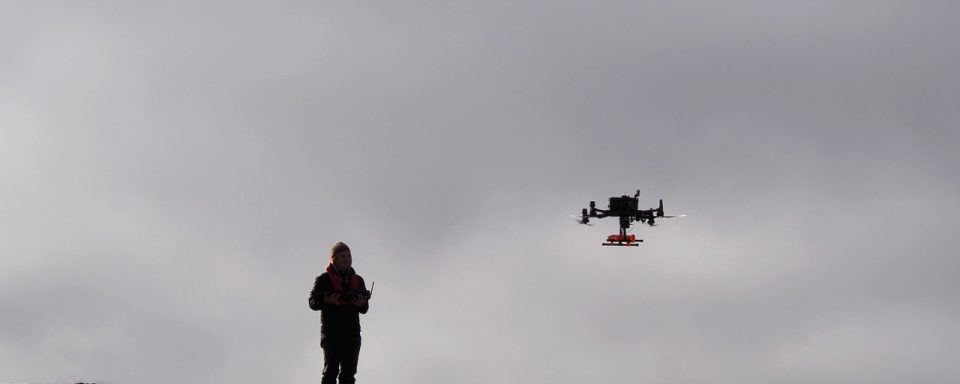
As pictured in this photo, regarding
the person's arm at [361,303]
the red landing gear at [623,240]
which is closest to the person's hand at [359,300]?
Answer: the person's arm at [361,303]

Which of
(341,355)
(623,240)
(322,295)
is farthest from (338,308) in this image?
(623,240)

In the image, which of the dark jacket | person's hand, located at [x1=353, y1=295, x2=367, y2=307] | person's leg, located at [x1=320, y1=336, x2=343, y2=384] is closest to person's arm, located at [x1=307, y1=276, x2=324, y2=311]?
the dark jacket

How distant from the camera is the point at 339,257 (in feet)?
48.6

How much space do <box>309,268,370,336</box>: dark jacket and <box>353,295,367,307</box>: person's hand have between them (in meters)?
0.06

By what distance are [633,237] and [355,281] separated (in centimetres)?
6114

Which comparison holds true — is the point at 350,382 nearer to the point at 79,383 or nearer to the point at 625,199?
the point at 79,383

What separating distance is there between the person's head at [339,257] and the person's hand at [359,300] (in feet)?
1.56

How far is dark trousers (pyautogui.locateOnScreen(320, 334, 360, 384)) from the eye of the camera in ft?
49.8

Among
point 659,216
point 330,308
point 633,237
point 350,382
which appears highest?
point 659,216

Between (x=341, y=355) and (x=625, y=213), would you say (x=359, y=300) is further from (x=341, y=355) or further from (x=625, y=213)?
(x=625, y=213)

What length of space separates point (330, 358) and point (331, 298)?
109 cm

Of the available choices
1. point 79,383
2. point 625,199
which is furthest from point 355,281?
point 625,199

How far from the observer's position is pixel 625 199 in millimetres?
84125

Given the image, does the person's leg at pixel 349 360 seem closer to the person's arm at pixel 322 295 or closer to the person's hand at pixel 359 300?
the person's hand at pixel 359 300
